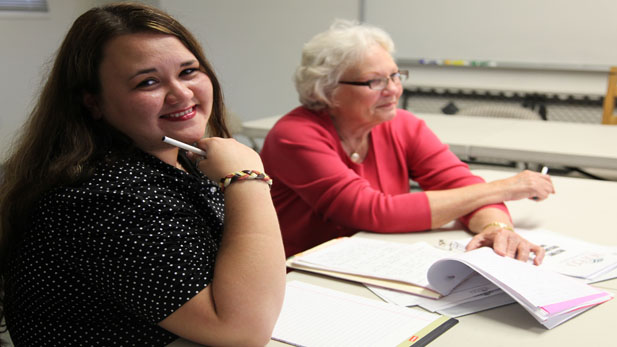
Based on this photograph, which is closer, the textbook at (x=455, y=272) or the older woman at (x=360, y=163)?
the textbook at (x=455, y=272)

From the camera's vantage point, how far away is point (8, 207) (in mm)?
965

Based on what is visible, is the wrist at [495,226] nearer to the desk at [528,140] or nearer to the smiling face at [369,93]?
the smiling face at [369,93]

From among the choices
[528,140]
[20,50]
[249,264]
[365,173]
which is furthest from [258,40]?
[249,264]

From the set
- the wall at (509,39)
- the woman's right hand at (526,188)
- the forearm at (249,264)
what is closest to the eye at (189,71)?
the forearm at (249,264)

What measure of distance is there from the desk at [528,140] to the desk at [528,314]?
366 millimetres

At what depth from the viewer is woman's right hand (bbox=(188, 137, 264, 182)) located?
973mm

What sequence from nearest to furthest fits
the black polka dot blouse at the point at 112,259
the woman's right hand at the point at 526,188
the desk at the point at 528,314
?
the black polka dot blouse at the point at 112,259 → the desk at the point at 528,314 → the woman's right hand at the point at 526,188

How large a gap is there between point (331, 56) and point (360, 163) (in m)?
0.36

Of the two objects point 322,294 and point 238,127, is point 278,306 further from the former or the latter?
point 238,127

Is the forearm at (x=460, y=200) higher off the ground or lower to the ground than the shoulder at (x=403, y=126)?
lower

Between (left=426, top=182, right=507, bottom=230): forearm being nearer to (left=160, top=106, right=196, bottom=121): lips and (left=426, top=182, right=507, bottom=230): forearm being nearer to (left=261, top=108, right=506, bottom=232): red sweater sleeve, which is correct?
(left=261, top=108, right=506, bottom=232): red sweater sleeve

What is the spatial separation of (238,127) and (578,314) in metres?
2.78

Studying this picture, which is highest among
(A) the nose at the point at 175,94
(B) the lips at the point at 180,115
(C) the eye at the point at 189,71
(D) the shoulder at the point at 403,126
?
(C) the eye at the point at 189,71

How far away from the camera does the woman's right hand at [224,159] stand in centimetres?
97
